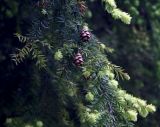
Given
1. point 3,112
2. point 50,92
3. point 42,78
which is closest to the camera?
point 50,92

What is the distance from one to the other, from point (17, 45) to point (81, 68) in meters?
1.26

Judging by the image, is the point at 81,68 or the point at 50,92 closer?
the point at 81,68

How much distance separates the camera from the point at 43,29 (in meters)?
1.97

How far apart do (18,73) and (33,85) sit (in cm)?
32

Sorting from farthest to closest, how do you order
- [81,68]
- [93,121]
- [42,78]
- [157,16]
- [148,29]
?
1. [148,29]
2. [157,16]
3. [42,78]
4. [81,68]
5. [93,121]

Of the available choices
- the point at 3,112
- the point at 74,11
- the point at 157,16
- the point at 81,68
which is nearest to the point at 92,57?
the point at 81,68

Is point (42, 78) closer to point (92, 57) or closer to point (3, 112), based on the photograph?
point (3, 112)

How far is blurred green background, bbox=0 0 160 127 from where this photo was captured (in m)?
2.99

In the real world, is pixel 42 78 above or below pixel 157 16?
below

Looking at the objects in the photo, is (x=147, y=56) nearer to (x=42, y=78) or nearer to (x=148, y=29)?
(x=148, y=29)

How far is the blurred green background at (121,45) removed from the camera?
299 centimetres

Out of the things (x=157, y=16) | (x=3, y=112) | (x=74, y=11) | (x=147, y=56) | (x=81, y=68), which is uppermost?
(x=157, y=16)

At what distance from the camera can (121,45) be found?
3.85 meters

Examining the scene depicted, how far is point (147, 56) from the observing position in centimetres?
390
